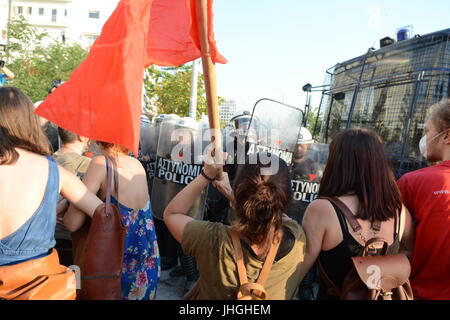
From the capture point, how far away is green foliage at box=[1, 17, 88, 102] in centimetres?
1609

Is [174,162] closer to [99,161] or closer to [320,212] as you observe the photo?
[99,161]

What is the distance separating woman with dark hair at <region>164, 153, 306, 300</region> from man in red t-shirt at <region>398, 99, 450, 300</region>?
681 millimetres

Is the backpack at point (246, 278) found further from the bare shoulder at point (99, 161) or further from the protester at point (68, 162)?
the protester at point (68, 162)

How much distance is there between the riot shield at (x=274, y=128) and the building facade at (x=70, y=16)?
164ft

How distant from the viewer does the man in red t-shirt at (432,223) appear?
6.41ft

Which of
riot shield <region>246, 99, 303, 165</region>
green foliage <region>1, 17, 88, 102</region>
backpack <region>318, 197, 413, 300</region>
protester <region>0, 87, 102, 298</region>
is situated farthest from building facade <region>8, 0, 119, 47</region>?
backpack <region>318, 197, 413, 300</region>

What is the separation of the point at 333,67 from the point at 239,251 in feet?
23.4

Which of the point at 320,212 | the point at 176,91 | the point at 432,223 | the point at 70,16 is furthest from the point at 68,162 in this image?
the point at 70,16

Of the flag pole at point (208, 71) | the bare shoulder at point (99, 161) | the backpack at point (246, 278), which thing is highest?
the flag pole at point (208, 71)

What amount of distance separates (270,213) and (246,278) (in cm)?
28

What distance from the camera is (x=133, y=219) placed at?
228cm

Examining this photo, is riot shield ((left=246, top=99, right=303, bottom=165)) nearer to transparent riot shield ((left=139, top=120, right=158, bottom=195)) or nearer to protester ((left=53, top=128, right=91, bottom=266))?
transparent riot shield ((left=139, top=120, right=158, bottom=195))

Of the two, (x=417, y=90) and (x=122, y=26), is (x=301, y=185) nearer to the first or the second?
(x=417, y=90)

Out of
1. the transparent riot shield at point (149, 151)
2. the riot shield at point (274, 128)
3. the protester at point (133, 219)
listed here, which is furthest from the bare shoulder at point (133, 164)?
the transparent riot shield at point (149, 151)
